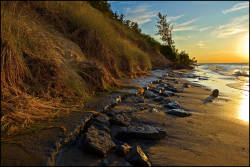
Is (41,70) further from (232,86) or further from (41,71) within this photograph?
(232,86)

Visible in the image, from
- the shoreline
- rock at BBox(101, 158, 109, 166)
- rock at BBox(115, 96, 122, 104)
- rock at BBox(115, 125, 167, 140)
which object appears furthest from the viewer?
rock at BBox(115, 96, 122, 104)

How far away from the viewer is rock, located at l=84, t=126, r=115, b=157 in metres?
1.17

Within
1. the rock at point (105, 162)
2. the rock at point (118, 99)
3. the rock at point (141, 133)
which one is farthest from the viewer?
the rock at point (118, 99)

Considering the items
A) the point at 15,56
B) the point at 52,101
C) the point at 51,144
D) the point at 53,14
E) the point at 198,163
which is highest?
the point at 53,14

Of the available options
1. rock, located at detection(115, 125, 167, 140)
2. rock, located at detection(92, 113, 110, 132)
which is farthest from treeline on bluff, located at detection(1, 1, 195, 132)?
rock, located at detection(115, 125, 167, 140)

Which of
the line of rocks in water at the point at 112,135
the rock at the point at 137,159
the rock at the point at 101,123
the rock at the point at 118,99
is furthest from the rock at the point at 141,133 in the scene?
the rock at the point at 118,99

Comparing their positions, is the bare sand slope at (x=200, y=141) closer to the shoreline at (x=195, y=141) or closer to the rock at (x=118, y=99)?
the shoreline at (x=195, y=141)

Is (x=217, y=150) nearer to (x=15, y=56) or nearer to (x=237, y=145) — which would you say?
(x=237, y=145)

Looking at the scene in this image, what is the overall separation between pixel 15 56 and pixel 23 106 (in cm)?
63

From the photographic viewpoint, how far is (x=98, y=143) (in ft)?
4.07

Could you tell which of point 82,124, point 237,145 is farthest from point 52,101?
point 237,145

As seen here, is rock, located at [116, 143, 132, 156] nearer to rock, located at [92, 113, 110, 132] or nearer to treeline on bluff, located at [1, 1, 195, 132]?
rock, located at [92, 113, 110, 132]

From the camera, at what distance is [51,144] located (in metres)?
1.22

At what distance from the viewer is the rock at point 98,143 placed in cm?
117
